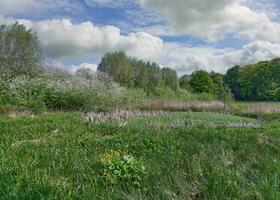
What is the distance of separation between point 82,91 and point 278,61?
48.0m

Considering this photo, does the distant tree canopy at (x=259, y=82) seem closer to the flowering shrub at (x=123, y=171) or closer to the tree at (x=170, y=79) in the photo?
the tree at (x=170, y=79)

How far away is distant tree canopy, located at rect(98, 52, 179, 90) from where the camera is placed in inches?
1423

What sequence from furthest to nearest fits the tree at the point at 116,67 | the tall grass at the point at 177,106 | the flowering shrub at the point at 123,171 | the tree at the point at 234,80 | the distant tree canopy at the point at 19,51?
the tree at the point at 234,80, the tree at the point at 116,67, the distant tree canopy at the point at 19,51, the tall grass at the point at 177,106, the flowering shrub at the point at 123,171

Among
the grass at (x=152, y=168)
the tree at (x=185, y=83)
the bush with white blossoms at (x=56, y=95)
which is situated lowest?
the grass at (x=152, y=168)

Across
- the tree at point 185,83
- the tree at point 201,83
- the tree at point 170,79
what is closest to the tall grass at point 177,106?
the tree at point 170,79

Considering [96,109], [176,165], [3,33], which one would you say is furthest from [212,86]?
[176,165]

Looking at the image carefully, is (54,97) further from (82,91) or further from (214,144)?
(214,144)

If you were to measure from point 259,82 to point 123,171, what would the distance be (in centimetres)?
5931

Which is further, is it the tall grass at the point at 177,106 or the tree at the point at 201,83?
the tree at the point at 201,83

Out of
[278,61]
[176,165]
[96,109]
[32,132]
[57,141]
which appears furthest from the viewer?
[278,61]

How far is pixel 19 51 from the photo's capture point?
26031 mm

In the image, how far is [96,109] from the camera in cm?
1820

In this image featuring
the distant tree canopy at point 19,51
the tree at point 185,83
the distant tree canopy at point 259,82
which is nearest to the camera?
the distant tree canopy at point 19,51

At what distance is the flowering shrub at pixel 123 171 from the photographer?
480 centimetres
